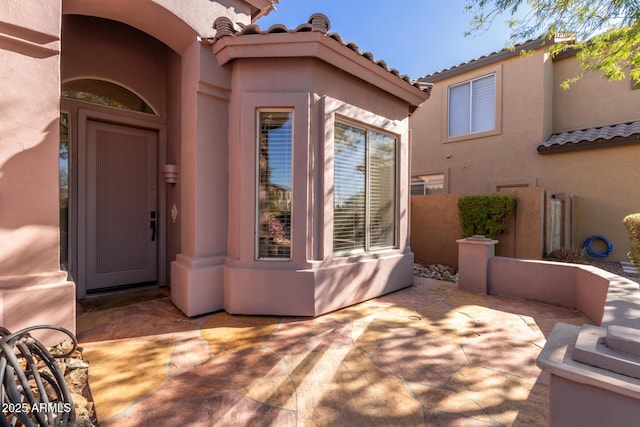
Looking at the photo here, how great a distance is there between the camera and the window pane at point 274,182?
430cm

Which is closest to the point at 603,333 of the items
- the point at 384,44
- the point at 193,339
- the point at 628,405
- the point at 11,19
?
the point at 628,405

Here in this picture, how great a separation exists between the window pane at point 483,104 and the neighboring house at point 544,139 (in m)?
0.03

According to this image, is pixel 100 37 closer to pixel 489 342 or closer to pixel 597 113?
pixel 489 342

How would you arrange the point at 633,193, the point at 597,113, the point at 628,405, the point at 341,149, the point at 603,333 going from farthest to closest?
the point at 597,113 < the point at 633,193 < the point at 341,149 < the point at 603,333 < the point at 628,405

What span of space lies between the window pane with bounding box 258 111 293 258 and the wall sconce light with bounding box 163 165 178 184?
1.86 m

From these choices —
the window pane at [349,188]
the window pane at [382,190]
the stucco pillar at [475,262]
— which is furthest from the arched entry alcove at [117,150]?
the stucco pillar at [475,262]

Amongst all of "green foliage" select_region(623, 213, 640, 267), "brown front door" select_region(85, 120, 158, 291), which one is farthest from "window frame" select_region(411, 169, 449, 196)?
"brown front door" select_region(85, 120, 158, 291)

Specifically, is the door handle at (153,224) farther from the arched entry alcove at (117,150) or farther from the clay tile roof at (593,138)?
the clay tile roof at (593,138)

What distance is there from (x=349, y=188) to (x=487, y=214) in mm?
4112

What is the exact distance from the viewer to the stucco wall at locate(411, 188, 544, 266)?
6.70 m

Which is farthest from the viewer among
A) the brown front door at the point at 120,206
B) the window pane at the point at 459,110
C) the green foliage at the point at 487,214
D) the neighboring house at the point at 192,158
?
the window pane at the point at 459,110

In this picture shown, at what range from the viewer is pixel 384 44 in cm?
928

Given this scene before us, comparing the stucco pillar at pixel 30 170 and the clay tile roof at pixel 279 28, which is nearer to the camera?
the stucco pillar at pixel 30 170

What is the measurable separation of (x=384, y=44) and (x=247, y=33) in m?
6.68
